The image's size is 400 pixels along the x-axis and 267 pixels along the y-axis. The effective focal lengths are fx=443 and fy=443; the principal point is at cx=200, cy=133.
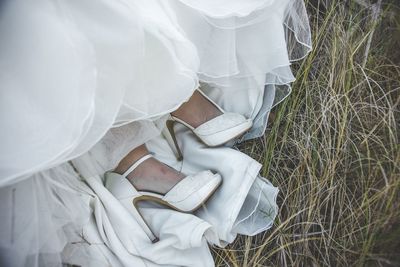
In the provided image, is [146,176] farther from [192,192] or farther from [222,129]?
[222,129]

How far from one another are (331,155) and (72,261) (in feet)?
2.35

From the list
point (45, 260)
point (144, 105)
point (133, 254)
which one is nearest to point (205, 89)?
point (144, 105)

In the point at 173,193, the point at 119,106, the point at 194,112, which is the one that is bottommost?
the point at 173,193

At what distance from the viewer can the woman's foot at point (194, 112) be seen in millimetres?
1249

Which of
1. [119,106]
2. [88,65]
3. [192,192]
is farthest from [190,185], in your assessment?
[88,65]

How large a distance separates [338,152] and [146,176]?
51 cm

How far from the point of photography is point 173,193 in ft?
3.78

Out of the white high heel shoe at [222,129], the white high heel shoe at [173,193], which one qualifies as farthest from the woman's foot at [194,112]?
the white high heel shoe at [173,193]

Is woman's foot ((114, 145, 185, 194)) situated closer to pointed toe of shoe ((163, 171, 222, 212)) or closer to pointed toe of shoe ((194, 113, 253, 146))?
pointed toe of shoe ((163, 171, 222, 212))

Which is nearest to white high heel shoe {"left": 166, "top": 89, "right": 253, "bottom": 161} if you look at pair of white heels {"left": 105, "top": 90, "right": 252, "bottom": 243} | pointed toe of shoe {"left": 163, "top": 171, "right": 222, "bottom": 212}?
pair of white heels {"left": 105, "top": 90, "right": 252, "bottom": 243}

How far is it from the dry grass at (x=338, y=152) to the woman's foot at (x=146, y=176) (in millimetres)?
213

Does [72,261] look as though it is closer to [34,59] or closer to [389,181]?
[34,59]

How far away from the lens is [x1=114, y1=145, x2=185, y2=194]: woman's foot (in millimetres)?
1175

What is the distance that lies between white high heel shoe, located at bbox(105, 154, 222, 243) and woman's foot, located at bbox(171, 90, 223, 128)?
160 mm
